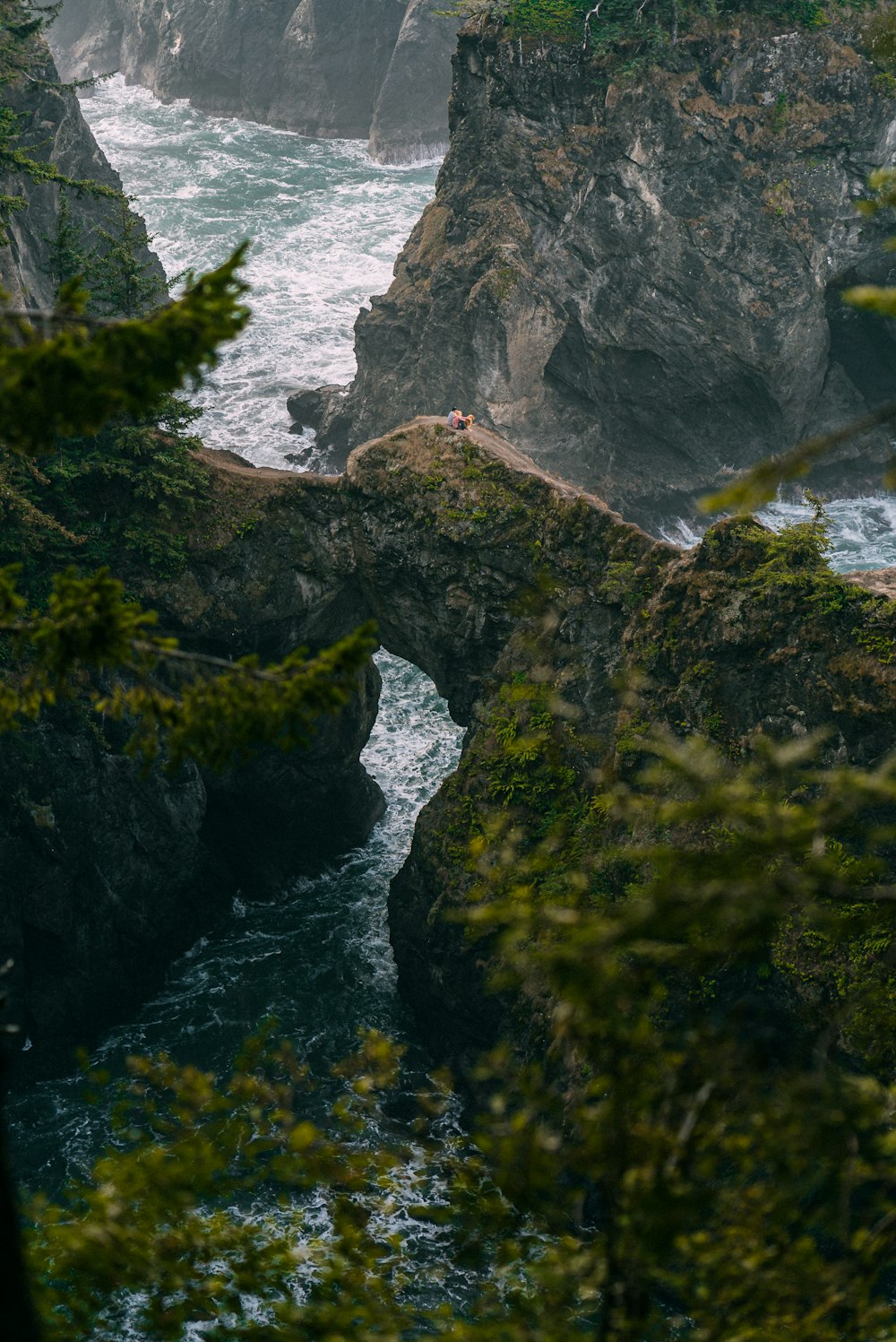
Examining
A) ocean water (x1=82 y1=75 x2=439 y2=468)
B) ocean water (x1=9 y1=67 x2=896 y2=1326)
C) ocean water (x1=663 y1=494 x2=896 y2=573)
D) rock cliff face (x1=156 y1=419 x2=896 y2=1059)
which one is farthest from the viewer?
ocean water (x1=82 y1=75 x2=439 y2=468)

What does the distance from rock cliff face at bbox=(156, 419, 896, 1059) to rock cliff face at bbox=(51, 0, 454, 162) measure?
57517 millimetres

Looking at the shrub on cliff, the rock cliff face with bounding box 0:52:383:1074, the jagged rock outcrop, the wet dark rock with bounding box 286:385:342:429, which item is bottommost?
the rock cliff face with bounding box 0:52:383:1074

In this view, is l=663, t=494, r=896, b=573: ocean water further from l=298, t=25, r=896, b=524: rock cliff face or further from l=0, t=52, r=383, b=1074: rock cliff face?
l=0, t=52, r=383, b=1074: rock cliff face

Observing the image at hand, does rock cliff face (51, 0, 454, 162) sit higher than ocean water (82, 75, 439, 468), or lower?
higher

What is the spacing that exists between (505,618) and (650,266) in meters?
22.1

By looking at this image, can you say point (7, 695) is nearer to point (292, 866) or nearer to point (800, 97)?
point (292, 866)

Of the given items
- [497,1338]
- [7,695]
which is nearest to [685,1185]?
[497,1338]

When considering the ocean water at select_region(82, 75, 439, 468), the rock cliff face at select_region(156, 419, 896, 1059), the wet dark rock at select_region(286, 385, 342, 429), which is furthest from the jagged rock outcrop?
the rock cliff face at select_region(156, 419, 896, 1059)

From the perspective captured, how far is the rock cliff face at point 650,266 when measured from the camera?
126 ft

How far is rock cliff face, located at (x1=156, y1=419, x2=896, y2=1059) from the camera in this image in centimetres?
1861

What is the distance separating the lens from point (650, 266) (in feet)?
131

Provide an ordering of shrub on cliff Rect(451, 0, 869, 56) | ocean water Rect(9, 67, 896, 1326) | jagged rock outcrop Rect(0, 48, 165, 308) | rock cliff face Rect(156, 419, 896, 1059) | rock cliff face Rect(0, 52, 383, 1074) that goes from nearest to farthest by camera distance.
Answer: rock cliff face Rect(156, 419, 896, 1059) < rock cliff face Rect(0, 52, 383, 1074) < ocean water Rect(9, 67, 896, 1326) < jagged rock outcrop Rect(0, 48, 165, 308) < shrub on cliff Rect(451, 0, 869, 56)

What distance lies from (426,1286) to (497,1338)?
12854 millimetres

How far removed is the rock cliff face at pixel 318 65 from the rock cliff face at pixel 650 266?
34.9 m
